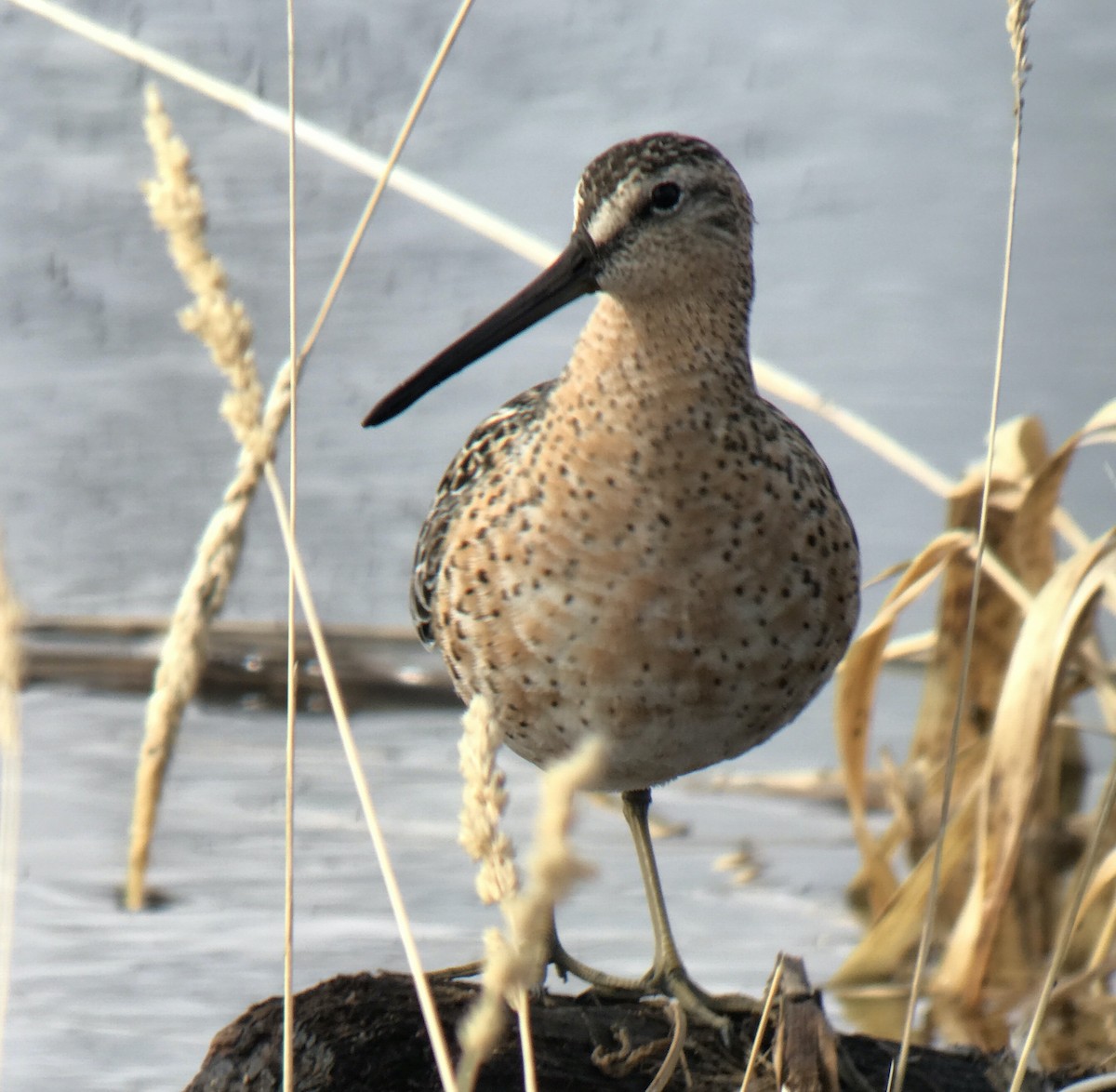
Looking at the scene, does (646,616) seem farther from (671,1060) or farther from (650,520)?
(671,1060)

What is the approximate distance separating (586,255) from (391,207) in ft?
12.3

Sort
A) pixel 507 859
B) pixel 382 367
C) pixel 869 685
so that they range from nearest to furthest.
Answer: pixel 507 859 < pixel 869 685 < pixel 382 367

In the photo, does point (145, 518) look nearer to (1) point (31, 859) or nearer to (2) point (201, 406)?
(2) point (201, 406)

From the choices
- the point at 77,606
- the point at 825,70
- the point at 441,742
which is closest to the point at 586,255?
Answer: the point at 441,742

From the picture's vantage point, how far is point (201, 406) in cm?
522

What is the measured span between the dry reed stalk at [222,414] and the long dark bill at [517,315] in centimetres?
61

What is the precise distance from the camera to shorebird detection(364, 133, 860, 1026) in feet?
7.70

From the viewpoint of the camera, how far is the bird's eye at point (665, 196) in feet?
7.70

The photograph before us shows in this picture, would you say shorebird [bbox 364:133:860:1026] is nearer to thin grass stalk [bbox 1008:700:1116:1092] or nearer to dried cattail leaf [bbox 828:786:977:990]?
thin grass stalk [bbox 1008:700:1116:1092]

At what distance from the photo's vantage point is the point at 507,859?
1208 millimetres

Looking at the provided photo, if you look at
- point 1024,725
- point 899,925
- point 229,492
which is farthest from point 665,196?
point 899,925

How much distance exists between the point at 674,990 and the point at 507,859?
5.02ft

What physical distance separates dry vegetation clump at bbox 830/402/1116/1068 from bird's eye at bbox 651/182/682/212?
90 cm

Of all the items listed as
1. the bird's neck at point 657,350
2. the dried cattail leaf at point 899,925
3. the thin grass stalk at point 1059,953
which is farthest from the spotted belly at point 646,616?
the dried cattail leaf at point 899,925
